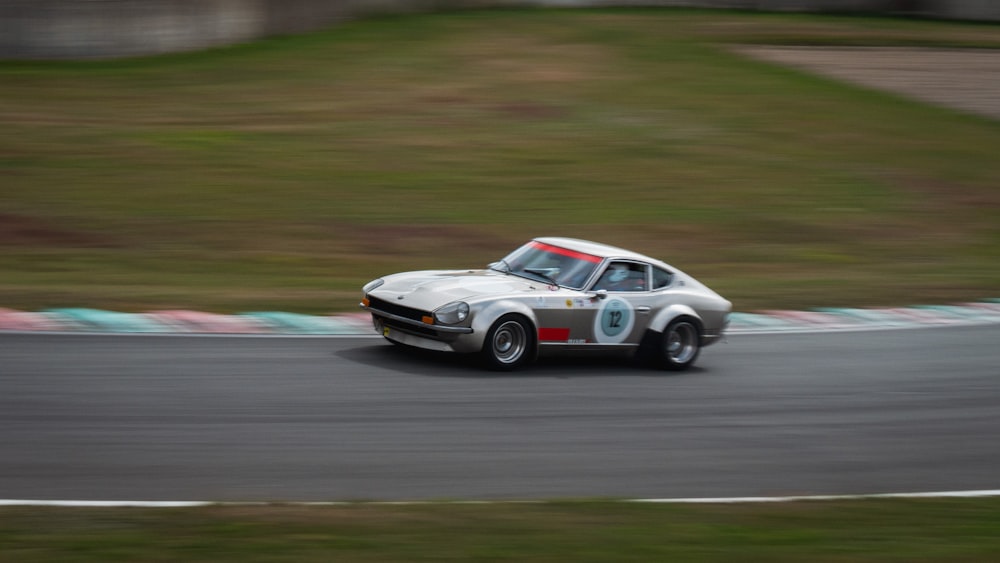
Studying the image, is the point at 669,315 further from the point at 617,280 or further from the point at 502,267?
the point at 502,267

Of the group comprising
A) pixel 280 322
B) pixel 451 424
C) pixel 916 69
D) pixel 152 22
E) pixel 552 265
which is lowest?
pixel 451 424

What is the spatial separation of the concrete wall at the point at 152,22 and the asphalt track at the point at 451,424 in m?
15.7

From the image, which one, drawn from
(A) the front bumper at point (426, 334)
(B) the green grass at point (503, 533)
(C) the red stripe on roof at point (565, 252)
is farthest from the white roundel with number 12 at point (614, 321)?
(B) the green grass at point (503, 533)

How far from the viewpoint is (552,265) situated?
10.5 metres

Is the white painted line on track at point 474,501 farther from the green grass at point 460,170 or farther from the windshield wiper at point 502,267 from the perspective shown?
the green grass at point 460,170

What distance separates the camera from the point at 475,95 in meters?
23.9

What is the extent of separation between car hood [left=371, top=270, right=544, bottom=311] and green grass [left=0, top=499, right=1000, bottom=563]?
332 centimetres

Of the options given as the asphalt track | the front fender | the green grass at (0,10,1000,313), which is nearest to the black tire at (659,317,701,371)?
the asphalt track

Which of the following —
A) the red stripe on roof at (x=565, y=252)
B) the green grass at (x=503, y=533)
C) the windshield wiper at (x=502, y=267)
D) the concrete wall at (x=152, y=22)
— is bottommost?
the green grass at (x=503, y=533)

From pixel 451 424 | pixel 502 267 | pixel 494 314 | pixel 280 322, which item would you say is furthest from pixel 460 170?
pixel 451 424

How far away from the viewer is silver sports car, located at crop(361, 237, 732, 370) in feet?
31.4

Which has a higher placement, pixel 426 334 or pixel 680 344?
pixel 426 334

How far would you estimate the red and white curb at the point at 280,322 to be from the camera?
35.3 feet

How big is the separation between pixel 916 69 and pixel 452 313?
2229 centimetres
